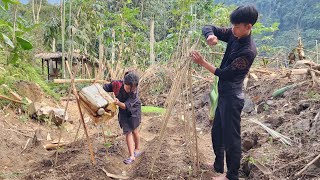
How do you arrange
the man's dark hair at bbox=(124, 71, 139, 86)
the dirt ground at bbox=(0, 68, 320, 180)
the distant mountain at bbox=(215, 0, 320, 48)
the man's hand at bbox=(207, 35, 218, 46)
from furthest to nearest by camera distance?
1. the distant mountain at bbox=(215, 0, 320, 48)
2. the man's dark hair at bbox=(124, 71, 139, 86)
3. the dirt ground at bbox=(0, 68, 320, 180)
4. the man's hand at bbox=(207, 35, 218, 46)

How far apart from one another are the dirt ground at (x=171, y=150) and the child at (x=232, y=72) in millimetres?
400

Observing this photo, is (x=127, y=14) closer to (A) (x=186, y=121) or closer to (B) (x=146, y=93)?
(B) (x=146, y=93)

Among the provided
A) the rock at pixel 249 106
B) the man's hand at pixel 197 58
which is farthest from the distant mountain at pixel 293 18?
the man's hand at pixel 197 58

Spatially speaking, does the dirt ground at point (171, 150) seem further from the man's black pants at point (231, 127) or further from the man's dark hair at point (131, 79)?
the man's dark hair at point (131, 79)

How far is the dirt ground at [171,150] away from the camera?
10.1 feet

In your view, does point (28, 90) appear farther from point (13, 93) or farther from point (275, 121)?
point (275, 121)

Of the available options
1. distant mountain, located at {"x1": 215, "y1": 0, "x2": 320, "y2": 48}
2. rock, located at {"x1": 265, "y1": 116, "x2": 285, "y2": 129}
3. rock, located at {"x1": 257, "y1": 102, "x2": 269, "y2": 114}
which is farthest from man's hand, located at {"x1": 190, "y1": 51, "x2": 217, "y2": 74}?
distant mountain, located at {"x1": 215, "y1": 0, "x2": 320, "y2": 48}

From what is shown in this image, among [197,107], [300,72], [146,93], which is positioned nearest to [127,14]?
[146,93]

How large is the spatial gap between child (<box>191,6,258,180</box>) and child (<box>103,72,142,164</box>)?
982mm

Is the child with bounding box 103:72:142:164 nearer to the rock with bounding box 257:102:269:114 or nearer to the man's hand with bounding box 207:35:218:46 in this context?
the man's hand with bounding box 207:35:218:46

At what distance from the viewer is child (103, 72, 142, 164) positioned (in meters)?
3.52

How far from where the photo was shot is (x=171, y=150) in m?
3.90

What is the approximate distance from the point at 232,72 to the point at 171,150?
63.8 inches

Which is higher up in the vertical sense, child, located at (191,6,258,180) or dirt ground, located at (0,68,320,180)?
child, located at (191,6,258,180)
